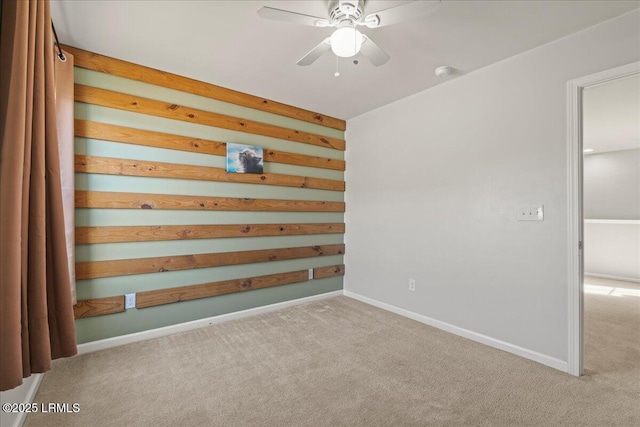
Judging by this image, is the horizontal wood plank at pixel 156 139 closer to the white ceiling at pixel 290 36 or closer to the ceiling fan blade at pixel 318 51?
the white ceiling at pixel 290 36

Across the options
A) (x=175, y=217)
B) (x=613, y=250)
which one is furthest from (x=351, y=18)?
(x=613, y=250)

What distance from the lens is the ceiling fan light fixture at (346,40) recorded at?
1.68m

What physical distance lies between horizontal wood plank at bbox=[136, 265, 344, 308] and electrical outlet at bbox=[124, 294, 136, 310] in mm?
30

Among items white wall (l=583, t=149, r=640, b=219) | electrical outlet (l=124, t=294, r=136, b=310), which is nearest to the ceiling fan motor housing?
electrical outlet (l=124, t=294, r=136, b=310)

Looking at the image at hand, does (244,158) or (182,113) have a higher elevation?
(182,113)

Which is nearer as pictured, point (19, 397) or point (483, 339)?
point (19, 397)

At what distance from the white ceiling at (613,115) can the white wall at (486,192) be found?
367 mm

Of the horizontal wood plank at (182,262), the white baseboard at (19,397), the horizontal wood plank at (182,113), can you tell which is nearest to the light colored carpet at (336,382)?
the white baseboard at (19,397)

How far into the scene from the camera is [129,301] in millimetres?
2537

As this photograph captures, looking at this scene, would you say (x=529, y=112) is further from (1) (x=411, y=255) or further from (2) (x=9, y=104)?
(2) (x=9, y=104)

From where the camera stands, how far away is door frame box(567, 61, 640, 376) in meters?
2.05

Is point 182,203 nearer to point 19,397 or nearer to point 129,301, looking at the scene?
point 129,301

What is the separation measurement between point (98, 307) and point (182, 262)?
28.4 inches

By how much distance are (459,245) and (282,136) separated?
2.32 metres
